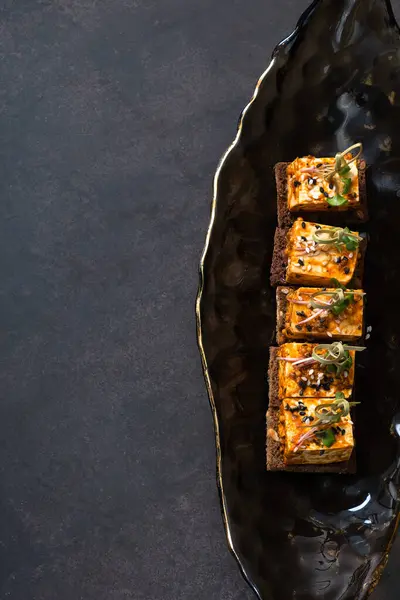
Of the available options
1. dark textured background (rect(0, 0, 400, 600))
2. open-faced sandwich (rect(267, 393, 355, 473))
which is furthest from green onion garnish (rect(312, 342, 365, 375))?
dark textured background (rect(0, 0, 400, 600))

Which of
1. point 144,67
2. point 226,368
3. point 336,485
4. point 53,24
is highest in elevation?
point 53,24

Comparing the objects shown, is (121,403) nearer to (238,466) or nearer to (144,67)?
(238,466)

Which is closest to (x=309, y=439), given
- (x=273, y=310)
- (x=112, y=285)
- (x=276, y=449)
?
(x=276, y=449)

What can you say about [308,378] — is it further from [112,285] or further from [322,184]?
[112,285]

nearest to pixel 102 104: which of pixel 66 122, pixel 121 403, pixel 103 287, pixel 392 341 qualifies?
pixel 66 122

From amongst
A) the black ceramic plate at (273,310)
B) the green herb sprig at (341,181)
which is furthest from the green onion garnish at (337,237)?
the black ceramic plate at (273,310)

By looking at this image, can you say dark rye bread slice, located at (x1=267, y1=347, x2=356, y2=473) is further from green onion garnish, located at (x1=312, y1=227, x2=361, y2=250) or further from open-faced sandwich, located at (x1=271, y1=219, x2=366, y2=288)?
green onion garnish, located at (x1=312, y1=227, x2=361, y2=250)

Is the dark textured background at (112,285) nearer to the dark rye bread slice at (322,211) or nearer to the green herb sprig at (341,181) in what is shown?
the dark rye bread slice at (322,211)
